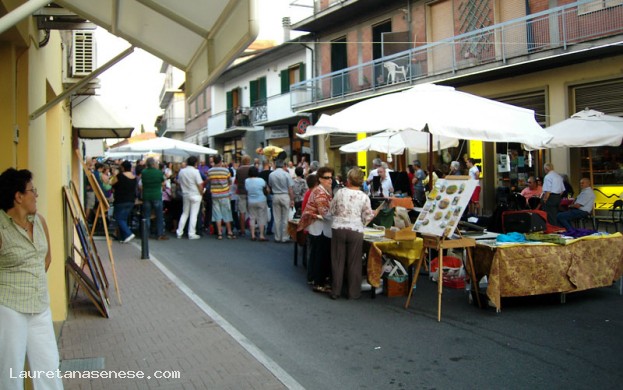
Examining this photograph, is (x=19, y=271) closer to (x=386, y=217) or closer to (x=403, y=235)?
(x=403, y=235)

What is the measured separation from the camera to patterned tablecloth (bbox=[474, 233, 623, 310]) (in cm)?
698

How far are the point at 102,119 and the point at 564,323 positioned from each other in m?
8.62

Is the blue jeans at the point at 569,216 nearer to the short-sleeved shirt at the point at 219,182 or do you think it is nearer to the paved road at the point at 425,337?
the paved road at the point at 425,337

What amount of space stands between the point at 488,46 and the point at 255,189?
8867 millimetres

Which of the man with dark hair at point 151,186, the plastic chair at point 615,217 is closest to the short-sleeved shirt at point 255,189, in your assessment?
the man with dark hair at point 151,186

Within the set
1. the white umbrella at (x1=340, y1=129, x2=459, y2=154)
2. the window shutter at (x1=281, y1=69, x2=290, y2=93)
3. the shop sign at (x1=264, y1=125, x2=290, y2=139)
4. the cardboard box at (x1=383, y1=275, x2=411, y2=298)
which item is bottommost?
the cardboard box at (x1=383, y1=275, x2=411, y2=298)

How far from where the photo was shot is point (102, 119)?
1102cm

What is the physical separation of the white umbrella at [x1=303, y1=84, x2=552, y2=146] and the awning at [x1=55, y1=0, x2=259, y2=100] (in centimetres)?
366

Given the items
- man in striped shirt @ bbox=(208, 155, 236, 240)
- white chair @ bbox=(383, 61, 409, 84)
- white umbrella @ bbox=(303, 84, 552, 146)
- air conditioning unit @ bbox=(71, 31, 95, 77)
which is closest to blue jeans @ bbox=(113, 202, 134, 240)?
man in striped shirt @ bbox=(208, 155, 236, 240)

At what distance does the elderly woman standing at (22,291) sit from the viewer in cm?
372

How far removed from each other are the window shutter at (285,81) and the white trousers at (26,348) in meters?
27.9

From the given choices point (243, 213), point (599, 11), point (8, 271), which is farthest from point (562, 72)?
point (8, 271)

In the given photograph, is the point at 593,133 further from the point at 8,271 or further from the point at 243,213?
the point at 8,271

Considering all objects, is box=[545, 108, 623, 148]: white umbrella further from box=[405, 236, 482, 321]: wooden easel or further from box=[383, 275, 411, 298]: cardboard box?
box=[405, 236, 482, 321]: wooden easel
